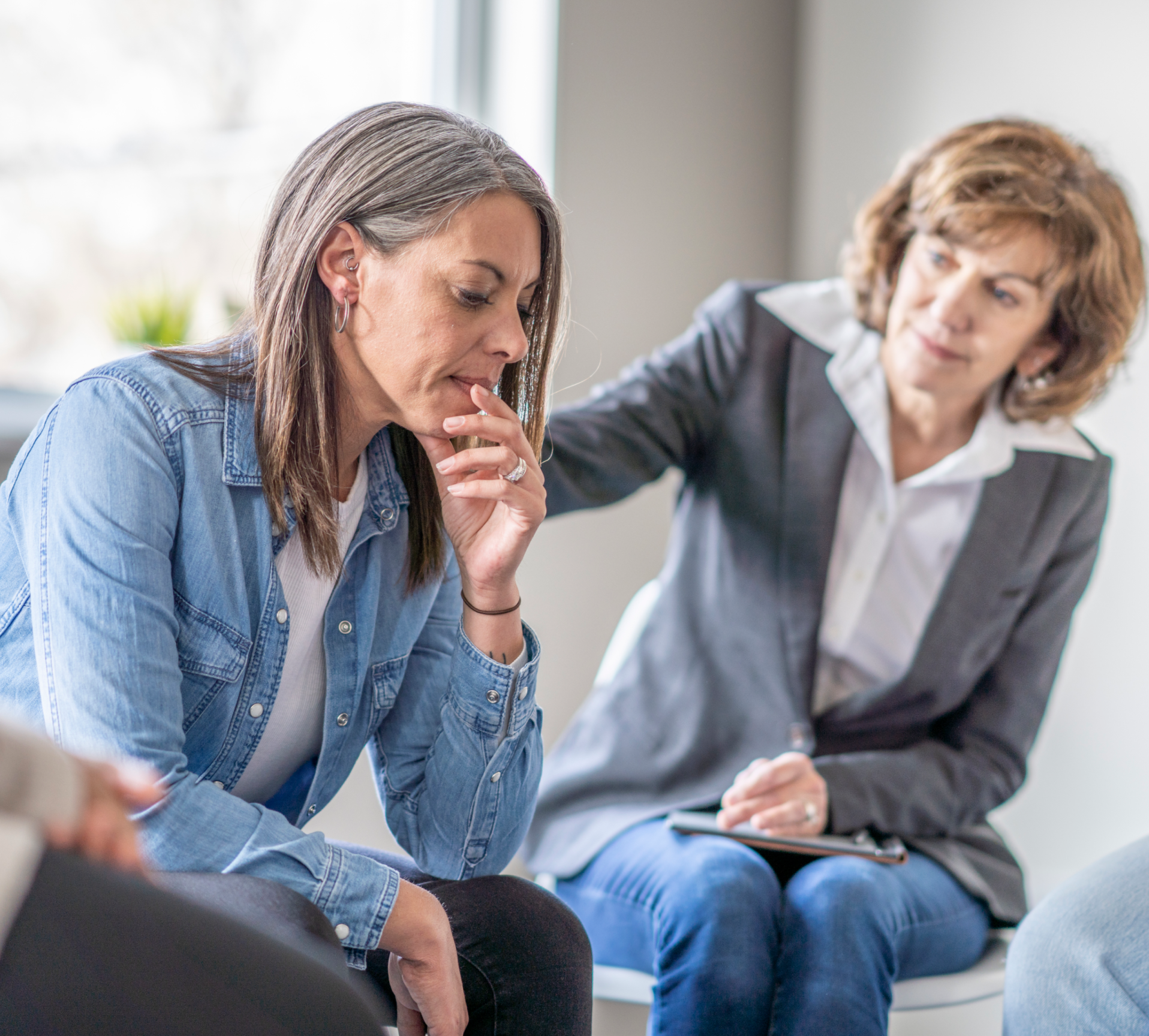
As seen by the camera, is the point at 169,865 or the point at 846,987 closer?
the point at 169,865

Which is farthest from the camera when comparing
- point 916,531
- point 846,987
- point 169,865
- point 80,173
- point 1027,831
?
point 1027,831

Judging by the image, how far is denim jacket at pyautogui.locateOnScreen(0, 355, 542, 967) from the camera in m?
0.82

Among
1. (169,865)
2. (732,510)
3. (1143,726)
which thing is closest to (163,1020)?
(169,865)

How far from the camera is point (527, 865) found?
139 cm

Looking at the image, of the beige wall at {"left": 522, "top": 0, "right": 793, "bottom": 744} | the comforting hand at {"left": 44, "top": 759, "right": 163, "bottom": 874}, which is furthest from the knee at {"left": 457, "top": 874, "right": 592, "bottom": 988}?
the beige wall at {"left": 522, "top": 0, "right": 793, "bottom": 744}

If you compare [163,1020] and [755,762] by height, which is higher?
[163,1020]

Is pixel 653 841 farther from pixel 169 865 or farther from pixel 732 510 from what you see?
pixel 169 865

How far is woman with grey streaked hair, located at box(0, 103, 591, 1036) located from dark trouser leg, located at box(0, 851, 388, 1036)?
17cm

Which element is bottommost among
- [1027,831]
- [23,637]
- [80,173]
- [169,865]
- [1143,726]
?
[1027,831]

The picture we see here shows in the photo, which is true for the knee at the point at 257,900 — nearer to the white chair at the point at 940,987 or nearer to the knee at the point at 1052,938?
the white chair at the point at 940,987

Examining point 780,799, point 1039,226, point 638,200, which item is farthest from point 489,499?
point 638,200

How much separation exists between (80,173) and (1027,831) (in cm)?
183

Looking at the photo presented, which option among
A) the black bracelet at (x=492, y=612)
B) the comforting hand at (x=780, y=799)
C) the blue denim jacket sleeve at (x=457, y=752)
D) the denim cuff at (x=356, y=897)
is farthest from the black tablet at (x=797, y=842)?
the denim cuff at (x=356, y=897)

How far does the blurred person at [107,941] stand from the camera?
0.51m
